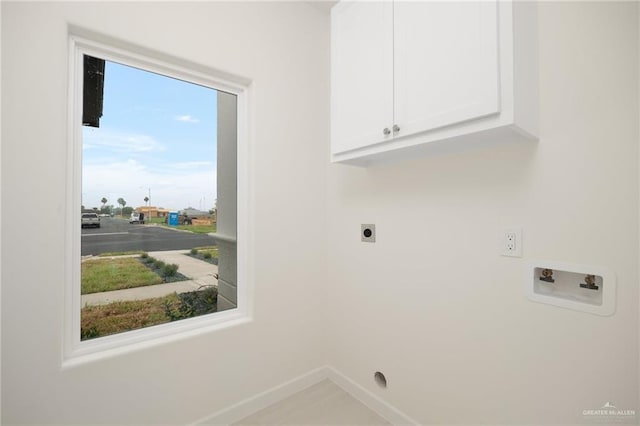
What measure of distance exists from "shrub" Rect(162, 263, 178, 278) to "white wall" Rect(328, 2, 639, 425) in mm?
1213

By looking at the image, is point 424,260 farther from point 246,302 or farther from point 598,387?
point 246,302

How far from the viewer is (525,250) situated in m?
1.29

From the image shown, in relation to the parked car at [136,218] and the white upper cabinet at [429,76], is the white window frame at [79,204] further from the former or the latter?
the white upper cabinet at [429,76]

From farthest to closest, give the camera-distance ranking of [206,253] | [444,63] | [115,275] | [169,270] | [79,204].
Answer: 1. [206,253]
2. [169,270]
3. [115,275]
4. [79,204]
5. [444,63]

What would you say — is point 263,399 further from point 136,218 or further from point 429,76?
point 429,76

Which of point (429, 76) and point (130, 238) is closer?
point (429, 76)

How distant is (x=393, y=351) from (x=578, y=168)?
53.5 inches

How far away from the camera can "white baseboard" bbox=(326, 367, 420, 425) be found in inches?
69.4

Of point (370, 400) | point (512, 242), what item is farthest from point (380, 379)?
point (512, 242)

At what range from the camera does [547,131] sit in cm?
122

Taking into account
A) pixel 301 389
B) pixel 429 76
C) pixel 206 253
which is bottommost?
pixel 301 389

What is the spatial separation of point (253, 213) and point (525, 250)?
4.86 feet

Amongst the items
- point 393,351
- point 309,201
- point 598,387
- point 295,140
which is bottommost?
point 393,351

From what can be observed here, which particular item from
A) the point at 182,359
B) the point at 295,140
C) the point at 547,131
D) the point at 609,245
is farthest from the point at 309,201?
the point at 609,245
